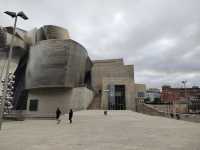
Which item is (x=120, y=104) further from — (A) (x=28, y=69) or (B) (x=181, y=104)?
(A) (x=28, y=69)

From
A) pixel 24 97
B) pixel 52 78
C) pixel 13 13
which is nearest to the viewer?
pixel 13 13

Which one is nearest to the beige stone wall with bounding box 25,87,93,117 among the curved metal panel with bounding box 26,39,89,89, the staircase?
the curved metal panel with bounding box 26,39,89,89

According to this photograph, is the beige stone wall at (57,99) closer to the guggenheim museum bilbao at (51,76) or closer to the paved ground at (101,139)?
the guggenheim museum bilbao at (51,76)

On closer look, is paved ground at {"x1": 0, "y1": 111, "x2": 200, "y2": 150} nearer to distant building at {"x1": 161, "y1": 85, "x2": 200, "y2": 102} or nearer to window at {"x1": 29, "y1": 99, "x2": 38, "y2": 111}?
window at {"x1": 29, "y1": 99, "x2": 38, "y2": 111}

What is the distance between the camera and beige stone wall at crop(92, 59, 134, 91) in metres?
74.3

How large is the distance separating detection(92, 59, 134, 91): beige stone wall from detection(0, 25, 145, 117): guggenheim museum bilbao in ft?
53.5

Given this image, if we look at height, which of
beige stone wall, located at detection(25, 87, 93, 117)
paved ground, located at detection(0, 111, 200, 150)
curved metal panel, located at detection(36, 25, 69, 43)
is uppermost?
curved metal panel, located at detection(36, 25, 69, 43)

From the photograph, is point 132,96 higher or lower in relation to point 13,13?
lower

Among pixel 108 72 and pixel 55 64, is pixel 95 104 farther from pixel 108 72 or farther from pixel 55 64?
pixel 108 72

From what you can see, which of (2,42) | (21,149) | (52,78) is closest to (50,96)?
(52,78)

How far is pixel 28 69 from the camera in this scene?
4666 cm

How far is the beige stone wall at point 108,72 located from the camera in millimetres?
74312

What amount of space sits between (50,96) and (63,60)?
9269mm

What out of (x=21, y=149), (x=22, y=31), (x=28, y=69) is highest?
(x=22, y=31)
